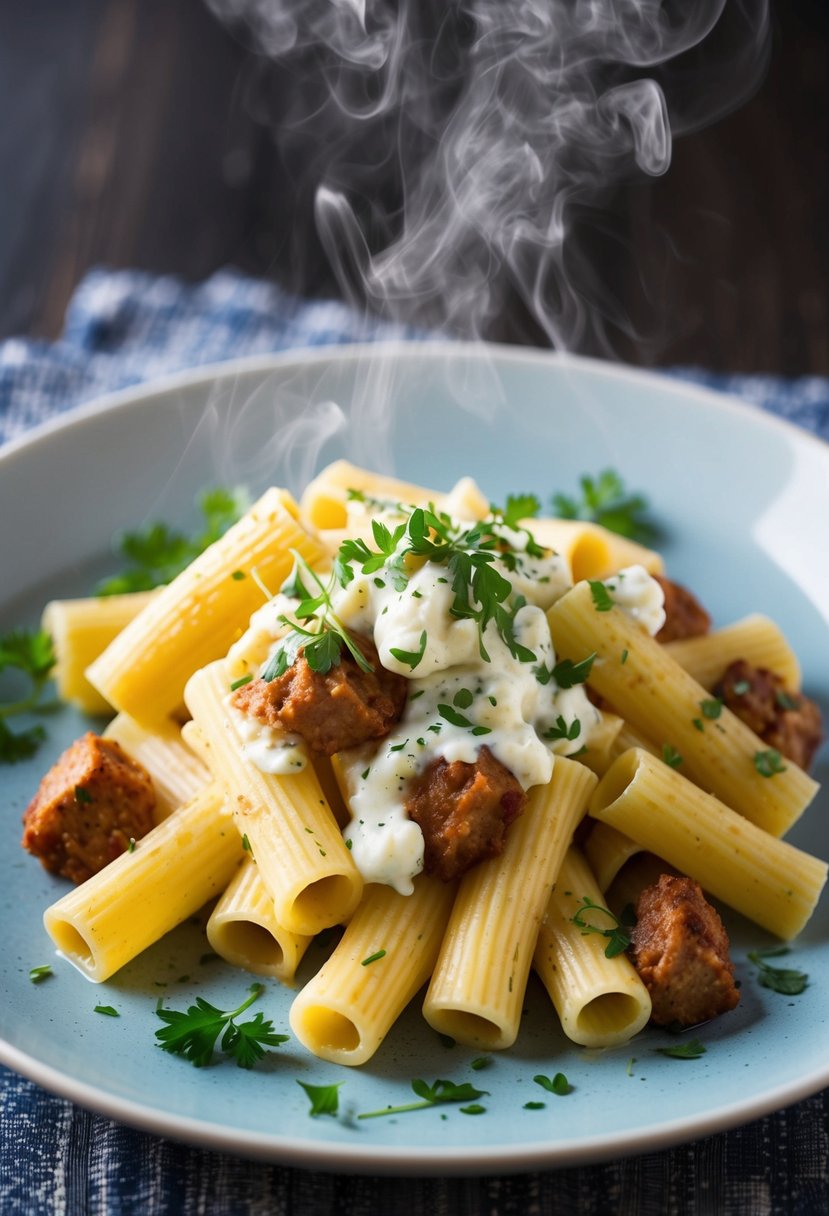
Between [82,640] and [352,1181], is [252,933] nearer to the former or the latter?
[352,1181]

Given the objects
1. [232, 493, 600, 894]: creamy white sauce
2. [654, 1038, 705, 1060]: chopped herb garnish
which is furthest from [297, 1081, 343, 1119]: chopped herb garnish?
[654, 1038, 705, 1060]: chopped herb garnish

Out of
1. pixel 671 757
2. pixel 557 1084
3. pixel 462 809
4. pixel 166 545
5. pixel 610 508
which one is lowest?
pixel 557 1084

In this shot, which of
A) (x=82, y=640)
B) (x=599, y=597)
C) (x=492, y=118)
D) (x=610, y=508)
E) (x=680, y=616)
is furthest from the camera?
(x=492, y=118)

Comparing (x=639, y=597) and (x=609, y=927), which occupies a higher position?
(x=639, y=597)

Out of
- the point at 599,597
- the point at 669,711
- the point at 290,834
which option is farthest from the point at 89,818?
the point at 669,711

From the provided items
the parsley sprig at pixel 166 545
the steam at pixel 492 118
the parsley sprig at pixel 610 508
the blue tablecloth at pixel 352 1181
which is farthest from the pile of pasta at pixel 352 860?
the steam at pixel 492 118
